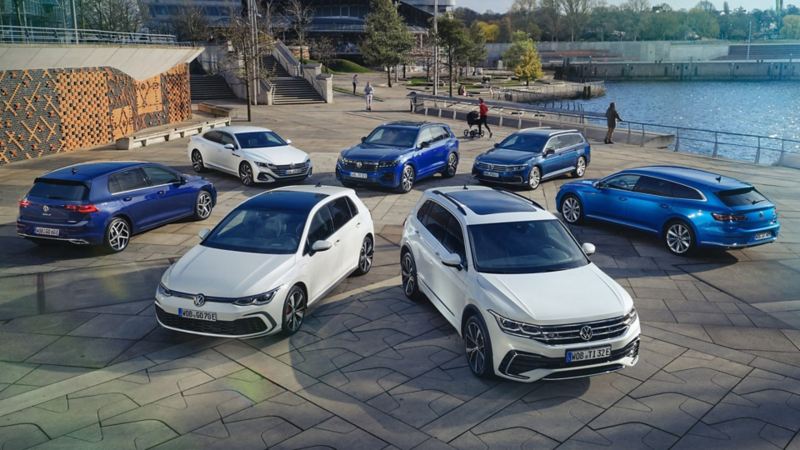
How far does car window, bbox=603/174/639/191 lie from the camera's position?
13867 mm

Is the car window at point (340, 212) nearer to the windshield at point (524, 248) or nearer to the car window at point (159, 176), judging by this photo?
the windshield at point (524, 248)

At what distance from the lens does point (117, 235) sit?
12656 millimetres

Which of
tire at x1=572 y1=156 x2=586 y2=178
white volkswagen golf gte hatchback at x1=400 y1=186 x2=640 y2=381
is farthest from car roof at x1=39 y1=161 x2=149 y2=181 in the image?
tire at x1=572 y1=156 x2=586 y2=178

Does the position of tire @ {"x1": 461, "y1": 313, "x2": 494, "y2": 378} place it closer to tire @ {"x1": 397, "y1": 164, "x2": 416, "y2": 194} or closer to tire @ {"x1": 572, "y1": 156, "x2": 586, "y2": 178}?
tire @ {"x1": 397, "y1": 164, "x2": 416, "y2": 194}

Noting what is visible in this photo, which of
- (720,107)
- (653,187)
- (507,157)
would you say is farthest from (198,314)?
(720,107)

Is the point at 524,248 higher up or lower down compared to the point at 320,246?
higher up

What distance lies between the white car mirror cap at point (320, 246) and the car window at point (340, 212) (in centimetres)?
95

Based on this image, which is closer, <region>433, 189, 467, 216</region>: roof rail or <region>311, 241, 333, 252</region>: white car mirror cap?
<region>433, 189, 467, 216</region>: roof rail

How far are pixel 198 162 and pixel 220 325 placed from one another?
13.2 metres

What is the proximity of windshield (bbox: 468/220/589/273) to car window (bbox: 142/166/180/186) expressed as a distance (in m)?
7.73

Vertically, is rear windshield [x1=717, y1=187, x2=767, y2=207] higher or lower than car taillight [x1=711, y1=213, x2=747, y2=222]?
higher

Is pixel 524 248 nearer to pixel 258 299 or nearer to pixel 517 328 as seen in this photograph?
pixel 517 328

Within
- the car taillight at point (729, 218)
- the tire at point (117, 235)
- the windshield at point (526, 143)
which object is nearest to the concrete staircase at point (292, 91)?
the windshield at point (526, 143)

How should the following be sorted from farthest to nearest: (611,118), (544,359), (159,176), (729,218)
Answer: (611,118), (159,176), (729,218), (544,359)
